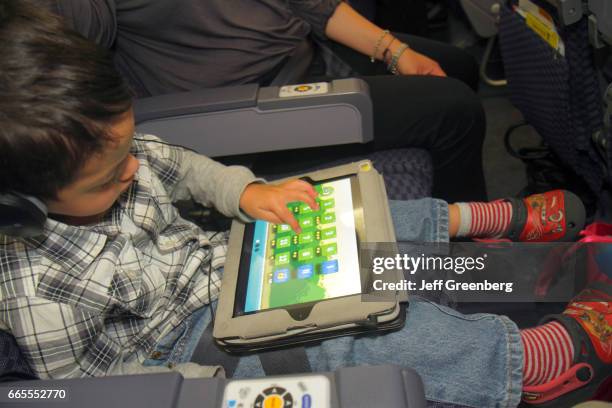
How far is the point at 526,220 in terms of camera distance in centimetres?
111

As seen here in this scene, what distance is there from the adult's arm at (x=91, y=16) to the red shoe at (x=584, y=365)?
0.98 metres

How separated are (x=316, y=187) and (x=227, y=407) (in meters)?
0.47

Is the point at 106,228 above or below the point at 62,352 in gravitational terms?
above

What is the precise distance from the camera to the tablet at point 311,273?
2.52 ft

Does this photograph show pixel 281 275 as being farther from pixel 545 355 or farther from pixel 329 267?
pixel 545 355

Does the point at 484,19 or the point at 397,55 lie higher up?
the point at 484,19

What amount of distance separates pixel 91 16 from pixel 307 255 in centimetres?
62

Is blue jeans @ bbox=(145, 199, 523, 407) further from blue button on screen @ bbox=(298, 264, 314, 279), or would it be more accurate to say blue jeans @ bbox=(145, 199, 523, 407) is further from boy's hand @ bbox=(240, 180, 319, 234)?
boy's hand @ bbox=(240, 180, 319, 234)

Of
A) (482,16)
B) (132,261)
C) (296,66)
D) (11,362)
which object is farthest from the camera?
(482,16)

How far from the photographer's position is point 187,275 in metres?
0.92

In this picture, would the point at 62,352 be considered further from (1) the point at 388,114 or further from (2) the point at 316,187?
(1) the point at 388,114

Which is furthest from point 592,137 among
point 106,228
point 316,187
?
point 106,228

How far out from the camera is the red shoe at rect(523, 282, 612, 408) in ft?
2.88

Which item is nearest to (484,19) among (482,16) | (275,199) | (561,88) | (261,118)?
(482,16)
